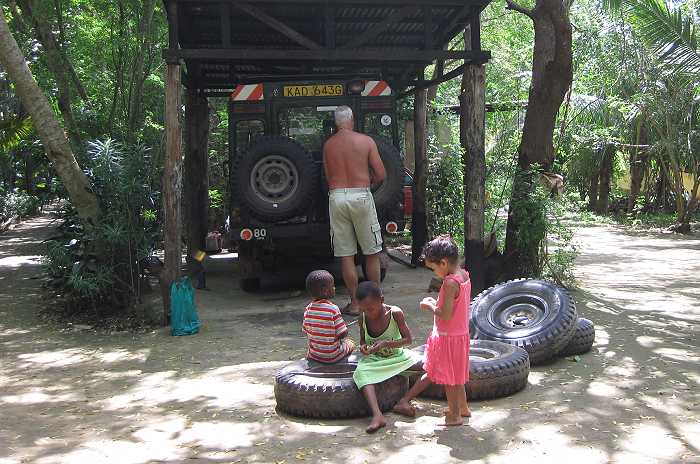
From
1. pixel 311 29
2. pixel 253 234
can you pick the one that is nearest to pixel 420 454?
pixel 253 234

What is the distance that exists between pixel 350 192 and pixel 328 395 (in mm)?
3331

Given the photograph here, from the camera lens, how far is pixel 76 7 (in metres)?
16.6

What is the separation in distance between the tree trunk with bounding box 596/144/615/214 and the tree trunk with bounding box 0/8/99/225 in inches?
757

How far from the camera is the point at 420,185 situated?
11.0m

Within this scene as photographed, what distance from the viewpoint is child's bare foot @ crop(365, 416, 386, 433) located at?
4180 mm

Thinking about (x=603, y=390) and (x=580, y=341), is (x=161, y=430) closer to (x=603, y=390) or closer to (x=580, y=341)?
(x=603, y=390)

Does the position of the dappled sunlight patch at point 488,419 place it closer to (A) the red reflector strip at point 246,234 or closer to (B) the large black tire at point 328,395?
(B) the large black tire at point 328,395

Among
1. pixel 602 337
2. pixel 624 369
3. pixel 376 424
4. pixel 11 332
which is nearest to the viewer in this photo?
pixel 376 424

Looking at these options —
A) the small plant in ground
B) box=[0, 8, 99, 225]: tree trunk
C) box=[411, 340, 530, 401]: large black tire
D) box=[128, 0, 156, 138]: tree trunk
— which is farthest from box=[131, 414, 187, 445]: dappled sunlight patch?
the small plant in ground

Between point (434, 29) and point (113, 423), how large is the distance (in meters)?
7.00

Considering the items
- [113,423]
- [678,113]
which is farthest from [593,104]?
[113,423]

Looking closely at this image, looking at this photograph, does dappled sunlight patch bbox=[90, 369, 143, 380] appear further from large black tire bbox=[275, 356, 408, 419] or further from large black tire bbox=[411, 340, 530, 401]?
large black tire bbox=[411, 340, 530, 401]

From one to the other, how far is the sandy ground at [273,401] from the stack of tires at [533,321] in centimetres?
19

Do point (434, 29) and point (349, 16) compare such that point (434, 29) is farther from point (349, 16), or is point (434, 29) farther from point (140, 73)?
point (140, 73)
